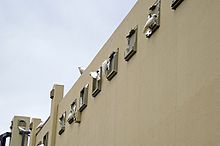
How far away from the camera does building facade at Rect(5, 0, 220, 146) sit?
906 cm

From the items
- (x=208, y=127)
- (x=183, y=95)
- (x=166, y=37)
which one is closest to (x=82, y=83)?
(x=166, y=37)

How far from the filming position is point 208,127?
28.7 feet

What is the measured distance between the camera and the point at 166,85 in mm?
10570

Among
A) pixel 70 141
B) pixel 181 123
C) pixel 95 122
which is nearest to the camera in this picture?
pixel 181 123

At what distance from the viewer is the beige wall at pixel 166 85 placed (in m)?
8.99

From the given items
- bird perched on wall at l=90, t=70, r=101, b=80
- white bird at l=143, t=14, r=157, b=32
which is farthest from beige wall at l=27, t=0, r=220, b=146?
bird perched on wall at l=90, t=70, r=101, b=80

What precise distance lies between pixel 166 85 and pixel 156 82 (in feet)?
1.82

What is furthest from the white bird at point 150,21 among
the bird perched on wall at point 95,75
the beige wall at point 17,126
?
the beige wall at point 17,126

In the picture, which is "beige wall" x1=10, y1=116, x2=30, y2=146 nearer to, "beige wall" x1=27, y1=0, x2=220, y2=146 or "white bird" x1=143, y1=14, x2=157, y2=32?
"beige wall" x1=27, y1=0, x2=220, y2=146

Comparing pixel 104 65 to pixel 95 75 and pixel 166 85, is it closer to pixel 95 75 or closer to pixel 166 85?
pixel 95 75

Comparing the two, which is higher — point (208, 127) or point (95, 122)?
point (95, 122)

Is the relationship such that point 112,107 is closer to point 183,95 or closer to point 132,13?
point 132,13

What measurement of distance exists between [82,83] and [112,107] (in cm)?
385

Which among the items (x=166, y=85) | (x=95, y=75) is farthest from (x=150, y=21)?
(x=95, y=75)
